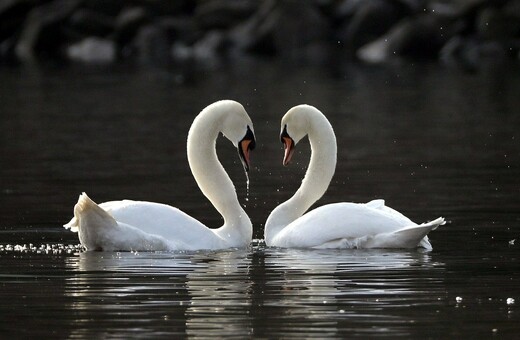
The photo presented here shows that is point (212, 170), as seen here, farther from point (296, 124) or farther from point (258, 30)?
point (258, 30)

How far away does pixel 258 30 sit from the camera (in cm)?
4884

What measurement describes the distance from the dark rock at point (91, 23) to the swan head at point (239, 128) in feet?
126

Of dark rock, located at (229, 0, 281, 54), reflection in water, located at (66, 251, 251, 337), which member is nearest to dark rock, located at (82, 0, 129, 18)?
dark rock, located at (229, 0, 281, 54)

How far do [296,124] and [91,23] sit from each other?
126 feet

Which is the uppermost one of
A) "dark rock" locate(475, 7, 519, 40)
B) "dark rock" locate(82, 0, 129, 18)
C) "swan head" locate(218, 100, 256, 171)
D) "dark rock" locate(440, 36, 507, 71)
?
"dark rock" locate(82, 0, 129, 18)

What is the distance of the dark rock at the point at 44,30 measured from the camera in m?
51.3

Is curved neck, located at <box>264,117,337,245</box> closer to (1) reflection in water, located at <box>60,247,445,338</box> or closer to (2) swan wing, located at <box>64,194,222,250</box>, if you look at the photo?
(1) reflection in water, located at <box>60,247,445,338</box>

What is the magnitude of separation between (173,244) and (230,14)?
38.4m

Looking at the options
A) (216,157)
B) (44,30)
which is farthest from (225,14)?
(216,157)

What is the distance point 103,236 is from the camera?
1182cm

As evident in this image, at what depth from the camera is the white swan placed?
11797 millimetres

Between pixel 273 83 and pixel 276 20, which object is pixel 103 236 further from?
pixel 276 20

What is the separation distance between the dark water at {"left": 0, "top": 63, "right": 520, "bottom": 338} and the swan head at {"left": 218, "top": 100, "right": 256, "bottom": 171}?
2.96 ft

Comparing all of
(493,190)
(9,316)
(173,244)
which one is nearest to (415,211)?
(493,190)
